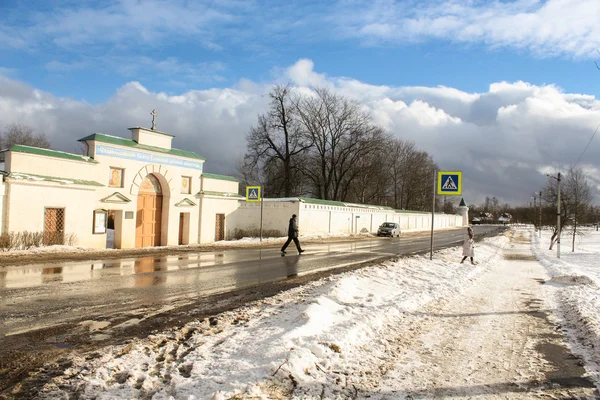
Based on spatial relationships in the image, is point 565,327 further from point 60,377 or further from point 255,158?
point 255,158

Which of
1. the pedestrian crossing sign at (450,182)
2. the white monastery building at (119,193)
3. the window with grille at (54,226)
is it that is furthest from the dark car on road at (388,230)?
the window with grille at (54,226)

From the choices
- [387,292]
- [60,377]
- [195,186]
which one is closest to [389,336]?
[387,292]

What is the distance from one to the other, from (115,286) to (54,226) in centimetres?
1022

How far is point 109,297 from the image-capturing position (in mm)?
8273

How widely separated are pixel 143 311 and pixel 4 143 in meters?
62.3

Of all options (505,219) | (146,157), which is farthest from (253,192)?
(505,219)

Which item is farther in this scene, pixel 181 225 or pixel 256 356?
pixel 181 225

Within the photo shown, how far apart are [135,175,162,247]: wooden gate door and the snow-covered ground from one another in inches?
659

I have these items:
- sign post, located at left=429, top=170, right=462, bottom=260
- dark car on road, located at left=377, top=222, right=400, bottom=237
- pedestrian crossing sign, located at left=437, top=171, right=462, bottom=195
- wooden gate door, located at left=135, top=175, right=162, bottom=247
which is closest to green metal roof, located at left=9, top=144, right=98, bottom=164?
wooden gate door, located at left=135, top=175, right=162, bottom=247

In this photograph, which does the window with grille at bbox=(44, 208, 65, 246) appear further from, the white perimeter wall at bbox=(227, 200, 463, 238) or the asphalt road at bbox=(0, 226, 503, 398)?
the white perimeter wall at bbox=(227, 200, 463, 238)

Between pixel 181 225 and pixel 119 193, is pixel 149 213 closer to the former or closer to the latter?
pixel 181 225

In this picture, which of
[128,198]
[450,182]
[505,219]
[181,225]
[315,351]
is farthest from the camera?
[505,219]

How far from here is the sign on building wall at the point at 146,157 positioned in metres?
20.6

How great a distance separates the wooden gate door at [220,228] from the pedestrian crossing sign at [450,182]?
668 inches
